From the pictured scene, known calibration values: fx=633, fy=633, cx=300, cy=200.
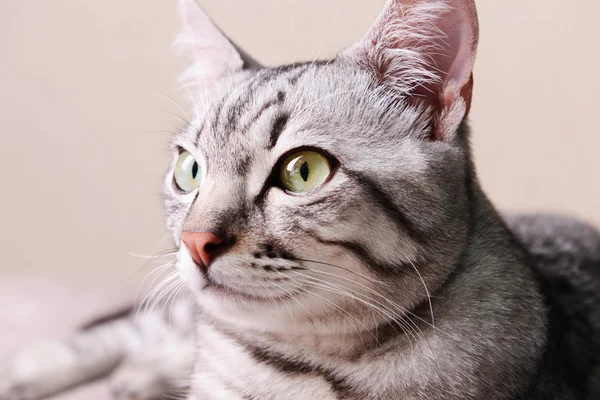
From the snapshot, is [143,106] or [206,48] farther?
[143,106]

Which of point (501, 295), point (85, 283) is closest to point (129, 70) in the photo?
point (85, 283)

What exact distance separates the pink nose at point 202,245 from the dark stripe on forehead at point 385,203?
20 centimetres

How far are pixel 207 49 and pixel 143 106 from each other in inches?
47.5

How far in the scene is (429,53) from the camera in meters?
0.91

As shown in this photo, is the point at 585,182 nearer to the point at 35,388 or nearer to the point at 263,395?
the point at 263,395

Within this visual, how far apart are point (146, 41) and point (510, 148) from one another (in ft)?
4.12

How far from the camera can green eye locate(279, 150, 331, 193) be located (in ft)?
2.83

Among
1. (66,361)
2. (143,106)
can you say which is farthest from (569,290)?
(143,106)

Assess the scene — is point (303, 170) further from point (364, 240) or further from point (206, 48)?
point (206, 48)

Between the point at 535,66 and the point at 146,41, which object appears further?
the point at 146,41

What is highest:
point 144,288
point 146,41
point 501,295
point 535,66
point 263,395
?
point 535,66

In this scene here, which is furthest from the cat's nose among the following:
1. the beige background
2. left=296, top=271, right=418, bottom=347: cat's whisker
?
the beige background

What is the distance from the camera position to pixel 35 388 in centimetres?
142

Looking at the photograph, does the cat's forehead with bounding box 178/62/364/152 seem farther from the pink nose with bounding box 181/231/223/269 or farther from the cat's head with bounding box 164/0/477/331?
the pink nose with bounding box 181/231/223/269
